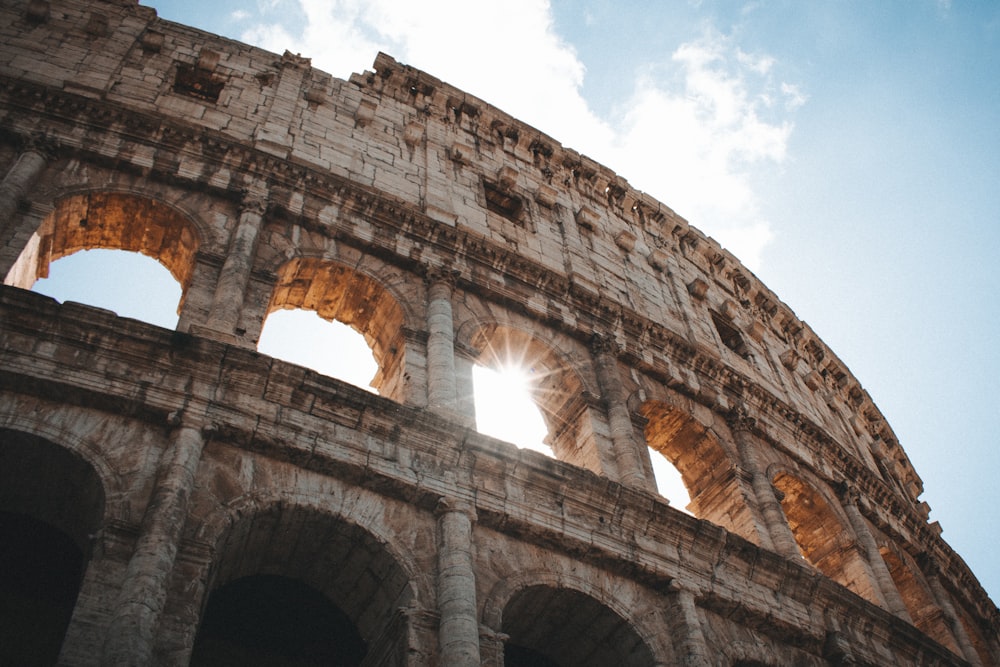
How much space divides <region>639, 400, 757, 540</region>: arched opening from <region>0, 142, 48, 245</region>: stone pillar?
27.1 ft

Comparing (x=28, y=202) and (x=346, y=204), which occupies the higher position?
(x=346, y=204)

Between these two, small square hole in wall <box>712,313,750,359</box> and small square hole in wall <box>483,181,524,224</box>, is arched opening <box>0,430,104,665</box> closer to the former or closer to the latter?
small square hole in wall <box>483,181,524,224</box>

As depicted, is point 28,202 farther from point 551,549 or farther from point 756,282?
point 756,282

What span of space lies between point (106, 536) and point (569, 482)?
14.9 feet

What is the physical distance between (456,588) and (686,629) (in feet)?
8.73

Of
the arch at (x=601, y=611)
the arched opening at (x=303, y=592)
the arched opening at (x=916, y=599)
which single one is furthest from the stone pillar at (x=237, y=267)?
the arched opening at (x=916, y=599)

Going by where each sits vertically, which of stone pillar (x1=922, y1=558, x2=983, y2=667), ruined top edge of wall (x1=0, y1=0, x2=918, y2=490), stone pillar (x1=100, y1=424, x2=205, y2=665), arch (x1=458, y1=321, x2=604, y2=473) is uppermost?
ruined top edge of wall (x1=0, y1=0, x2=918, y2=490)

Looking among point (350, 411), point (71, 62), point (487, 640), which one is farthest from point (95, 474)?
point (71, 62)

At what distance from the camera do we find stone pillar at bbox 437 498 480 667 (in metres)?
7.19

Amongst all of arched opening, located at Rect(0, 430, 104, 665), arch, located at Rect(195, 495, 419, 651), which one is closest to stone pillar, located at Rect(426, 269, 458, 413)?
arch, located at Rect(195, 495, 419, 651)

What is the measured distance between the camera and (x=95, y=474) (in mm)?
7195

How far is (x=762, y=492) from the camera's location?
12.6 meters

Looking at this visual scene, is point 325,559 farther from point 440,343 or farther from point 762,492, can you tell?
point 762,492

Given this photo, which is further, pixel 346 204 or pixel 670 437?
pixel 670 437
